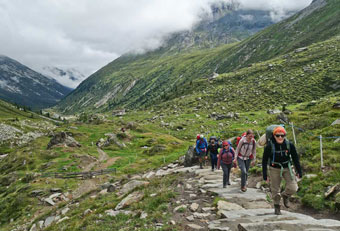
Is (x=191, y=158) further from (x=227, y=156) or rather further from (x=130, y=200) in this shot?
(x=130, y=200)

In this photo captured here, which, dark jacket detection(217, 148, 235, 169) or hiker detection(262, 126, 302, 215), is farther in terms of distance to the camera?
dark jacket detection(217, 148, 235, 169)

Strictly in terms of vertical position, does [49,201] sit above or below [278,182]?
below

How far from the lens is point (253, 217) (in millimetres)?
8648

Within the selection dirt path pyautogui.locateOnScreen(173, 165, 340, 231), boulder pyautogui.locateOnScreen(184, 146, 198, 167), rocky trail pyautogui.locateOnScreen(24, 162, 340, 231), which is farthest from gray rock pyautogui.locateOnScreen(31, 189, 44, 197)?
dirt path pyautogui.locateOnScreen(173, 165, 340, 231)

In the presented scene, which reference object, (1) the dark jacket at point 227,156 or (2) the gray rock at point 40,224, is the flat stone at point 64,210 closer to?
(2) the gray rock at point 40,224

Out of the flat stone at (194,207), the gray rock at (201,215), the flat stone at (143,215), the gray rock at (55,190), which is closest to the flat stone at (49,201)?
the gray rock at (55,190)

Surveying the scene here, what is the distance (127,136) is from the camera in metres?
56.5

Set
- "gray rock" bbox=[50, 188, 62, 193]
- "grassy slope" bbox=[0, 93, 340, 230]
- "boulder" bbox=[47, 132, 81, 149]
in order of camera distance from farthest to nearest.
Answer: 1. "boulder" bbox=[47, 132, 81, 149]
2. "gray rock" bbox=[50, 188, 62, 193]
3. "grassy slope" bbox=[0, 93, 340, 230]

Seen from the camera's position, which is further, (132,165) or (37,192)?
(132,165)

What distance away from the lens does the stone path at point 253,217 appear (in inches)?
293

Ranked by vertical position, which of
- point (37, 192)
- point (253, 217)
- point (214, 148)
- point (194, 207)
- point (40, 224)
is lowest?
point (40, 224)

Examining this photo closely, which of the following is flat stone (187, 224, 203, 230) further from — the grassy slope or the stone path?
the grassy slope

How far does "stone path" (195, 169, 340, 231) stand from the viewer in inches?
293

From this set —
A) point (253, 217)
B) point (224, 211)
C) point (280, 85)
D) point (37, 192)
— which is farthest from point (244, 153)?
point (280, 85)
